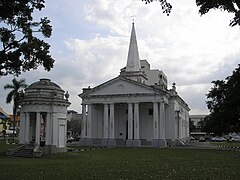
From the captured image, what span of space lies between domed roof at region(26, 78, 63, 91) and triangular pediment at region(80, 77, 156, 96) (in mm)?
22413

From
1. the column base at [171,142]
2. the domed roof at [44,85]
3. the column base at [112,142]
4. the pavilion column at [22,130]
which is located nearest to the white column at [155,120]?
the column base at [171,142]

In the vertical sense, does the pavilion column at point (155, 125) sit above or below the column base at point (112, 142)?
above

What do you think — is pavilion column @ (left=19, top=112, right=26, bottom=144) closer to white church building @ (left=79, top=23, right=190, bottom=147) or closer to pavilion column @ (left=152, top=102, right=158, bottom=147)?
white church building @ (left=79, top=23, right=190, bottom=147)

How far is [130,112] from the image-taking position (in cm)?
5275

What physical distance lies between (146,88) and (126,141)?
9618mm

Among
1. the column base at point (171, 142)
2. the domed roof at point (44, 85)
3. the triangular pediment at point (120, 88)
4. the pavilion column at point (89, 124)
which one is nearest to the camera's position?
the domed roof at point (44, 85)

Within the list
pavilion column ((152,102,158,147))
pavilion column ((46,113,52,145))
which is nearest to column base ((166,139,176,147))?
pavilion column ((152,102,158,147))

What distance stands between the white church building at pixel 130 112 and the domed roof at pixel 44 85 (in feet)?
73.3

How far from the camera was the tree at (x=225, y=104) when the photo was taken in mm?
38812

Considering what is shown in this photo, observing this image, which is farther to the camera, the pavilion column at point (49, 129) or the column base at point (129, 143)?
the column base at point (129, 143)

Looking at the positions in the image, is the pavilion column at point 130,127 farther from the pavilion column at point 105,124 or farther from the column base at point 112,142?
the pavilion column at point 105,124

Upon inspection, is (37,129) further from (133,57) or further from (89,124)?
(133,57)

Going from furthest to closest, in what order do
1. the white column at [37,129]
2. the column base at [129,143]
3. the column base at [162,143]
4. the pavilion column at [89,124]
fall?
1. the pavilion column at [89,124]
2. the column base at [129,143]
3. the column base at [162,143]
4. the white column at [37,129]

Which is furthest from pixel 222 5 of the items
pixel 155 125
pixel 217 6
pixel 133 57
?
pixel 133 57
